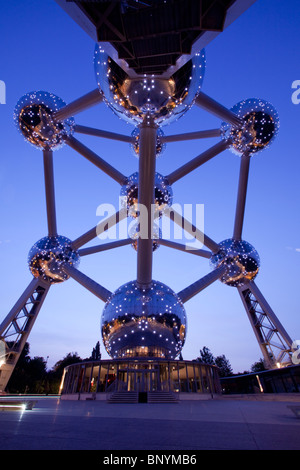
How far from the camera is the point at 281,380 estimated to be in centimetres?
1764

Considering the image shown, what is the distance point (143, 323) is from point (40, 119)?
31.5ft

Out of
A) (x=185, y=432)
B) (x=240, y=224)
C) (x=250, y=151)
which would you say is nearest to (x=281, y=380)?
(x=240, y=224)

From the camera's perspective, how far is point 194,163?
1341 cm

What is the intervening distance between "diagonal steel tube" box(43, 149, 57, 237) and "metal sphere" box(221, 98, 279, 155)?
875 cm

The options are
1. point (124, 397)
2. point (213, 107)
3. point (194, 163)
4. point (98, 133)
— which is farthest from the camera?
point (98, 133)

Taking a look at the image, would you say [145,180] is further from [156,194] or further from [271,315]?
[271,315]

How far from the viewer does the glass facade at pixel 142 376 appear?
11.8 meters

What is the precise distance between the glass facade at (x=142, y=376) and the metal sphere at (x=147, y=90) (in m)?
9.41

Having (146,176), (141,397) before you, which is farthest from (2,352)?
(146,176)

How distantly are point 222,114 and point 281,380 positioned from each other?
656 inches

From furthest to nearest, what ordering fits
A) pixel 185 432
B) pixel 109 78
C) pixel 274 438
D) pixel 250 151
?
pixel 250 151, pixel 109 78, pixel 185 432, pixel 274 438

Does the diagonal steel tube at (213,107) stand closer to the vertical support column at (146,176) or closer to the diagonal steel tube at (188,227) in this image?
the vertical support column at (146,176)

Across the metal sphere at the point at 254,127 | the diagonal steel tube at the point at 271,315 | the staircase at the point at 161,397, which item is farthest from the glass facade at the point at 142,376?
the metal sphere at the point at 254,127
